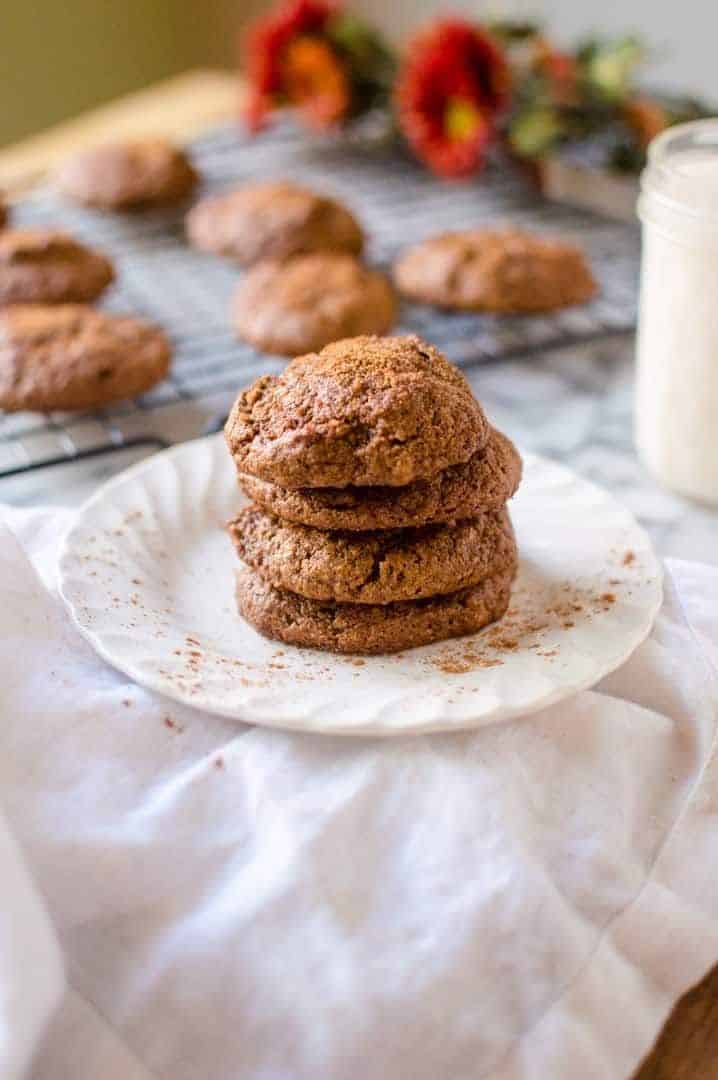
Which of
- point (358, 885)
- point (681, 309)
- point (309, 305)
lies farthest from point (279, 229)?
point (358, 885)

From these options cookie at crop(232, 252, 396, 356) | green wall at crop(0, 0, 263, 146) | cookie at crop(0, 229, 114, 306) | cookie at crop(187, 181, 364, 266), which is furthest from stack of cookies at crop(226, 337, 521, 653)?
green wall at crop(0, 0, 263, 146)

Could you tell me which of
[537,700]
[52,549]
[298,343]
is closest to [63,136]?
[298,343]

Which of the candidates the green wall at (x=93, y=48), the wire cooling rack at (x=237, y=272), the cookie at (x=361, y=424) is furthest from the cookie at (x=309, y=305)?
the green wall at (x=93, y=48)

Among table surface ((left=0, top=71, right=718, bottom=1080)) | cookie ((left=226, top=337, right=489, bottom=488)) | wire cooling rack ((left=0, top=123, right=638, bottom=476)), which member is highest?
cookie ((left=226, top=337, right=489, bottom=488))

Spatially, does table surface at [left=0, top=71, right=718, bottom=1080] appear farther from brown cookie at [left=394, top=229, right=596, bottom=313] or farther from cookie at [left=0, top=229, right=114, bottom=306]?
cookie at [left=0, top=229, right=114, bottom=306]

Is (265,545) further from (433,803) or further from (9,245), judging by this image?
(9,245)
